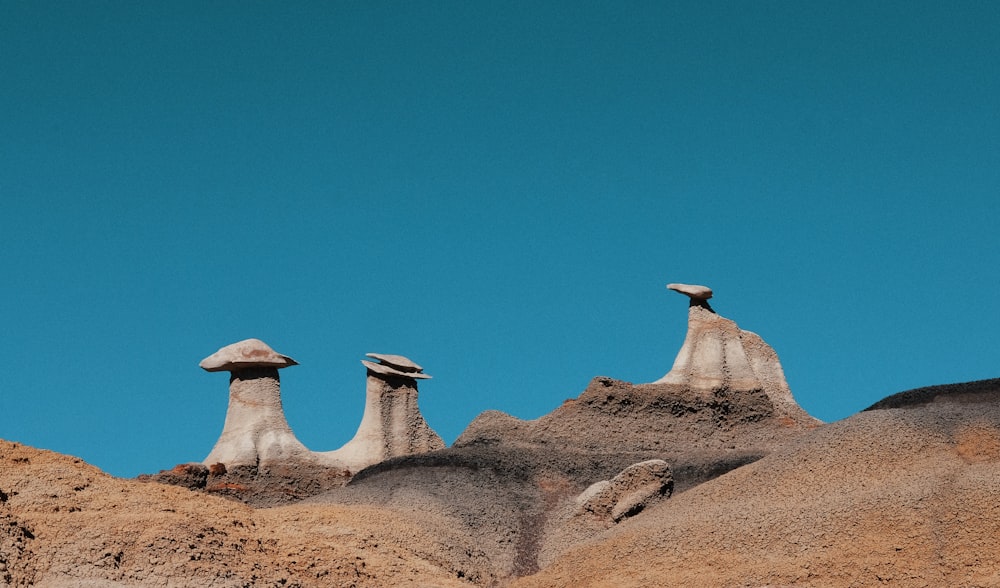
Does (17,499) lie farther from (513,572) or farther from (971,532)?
(971,532)

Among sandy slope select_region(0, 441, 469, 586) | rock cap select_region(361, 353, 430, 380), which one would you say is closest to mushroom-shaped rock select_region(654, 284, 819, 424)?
rock cap select_region(361, 353, 430, 380)

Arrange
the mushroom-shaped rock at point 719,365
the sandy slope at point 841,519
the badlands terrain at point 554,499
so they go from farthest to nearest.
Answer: the mushroom-shaped rock at point 719,365 < the sandy slope at point 841,519 < the badlands terrain at point 554,499

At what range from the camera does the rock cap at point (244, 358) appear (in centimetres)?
4812

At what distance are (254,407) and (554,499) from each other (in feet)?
38.3

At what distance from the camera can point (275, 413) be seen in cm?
4809

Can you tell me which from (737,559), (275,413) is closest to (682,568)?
(737,559)

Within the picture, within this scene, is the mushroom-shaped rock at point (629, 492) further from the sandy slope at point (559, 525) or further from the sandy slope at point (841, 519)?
the sandy slope at point (841, 519)

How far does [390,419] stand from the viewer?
162 feet

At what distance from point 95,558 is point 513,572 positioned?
1129 cm

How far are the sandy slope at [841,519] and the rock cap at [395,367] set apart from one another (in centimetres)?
1474

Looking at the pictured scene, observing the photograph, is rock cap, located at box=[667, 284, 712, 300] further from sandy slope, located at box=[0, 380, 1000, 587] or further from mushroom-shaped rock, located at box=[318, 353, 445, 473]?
sandy slope, located at box=[0, 380, 1000, 587]

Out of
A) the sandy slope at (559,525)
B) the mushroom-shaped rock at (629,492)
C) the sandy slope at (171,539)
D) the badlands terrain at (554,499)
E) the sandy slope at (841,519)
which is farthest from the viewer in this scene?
the mushroom-shaped rock at (629,492)

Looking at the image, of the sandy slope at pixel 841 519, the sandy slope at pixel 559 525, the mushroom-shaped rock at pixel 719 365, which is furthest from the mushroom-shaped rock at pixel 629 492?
the mushroom-shaped rock at pixel 719 365

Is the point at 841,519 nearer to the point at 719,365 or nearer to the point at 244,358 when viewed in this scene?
the point at 719,365
